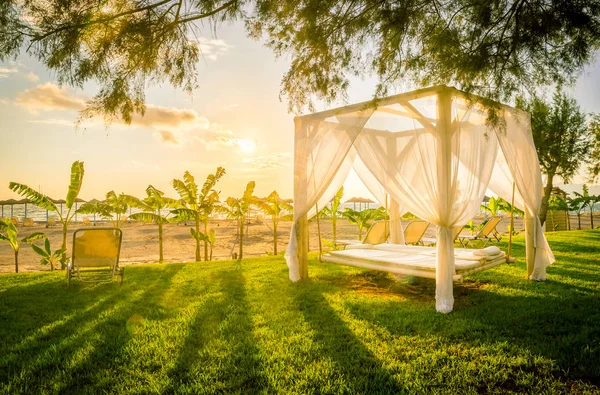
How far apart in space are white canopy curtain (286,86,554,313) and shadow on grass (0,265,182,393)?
9.05ft

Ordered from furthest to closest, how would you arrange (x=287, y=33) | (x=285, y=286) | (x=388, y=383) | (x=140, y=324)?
(x=285, y=286) → (x=140, y=324) → (x=287, y=33) → (x=388, y=383)

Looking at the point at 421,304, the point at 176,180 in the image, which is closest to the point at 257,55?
the point at 421,304

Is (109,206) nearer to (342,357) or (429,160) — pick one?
(429,160)

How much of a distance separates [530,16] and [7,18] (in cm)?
489

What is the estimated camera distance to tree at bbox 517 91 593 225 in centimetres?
1438

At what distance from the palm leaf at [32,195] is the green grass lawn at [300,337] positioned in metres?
2.77

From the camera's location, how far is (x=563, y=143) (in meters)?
15.2

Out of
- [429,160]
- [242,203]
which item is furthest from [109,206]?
[429,160]

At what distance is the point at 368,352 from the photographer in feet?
11.3

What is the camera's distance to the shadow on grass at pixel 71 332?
9.77ft

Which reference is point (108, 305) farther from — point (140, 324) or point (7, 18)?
point (7, 18)

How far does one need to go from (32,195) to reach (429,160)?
902 cm

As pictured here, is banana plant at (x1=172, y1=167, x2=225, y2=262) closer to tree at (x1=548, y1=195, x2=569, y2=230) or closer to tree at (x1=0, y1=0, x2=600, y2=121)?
tree at (x1=0, y1=0, x2=600, y2=121)

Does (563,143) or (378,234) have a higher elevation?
(563,143)
